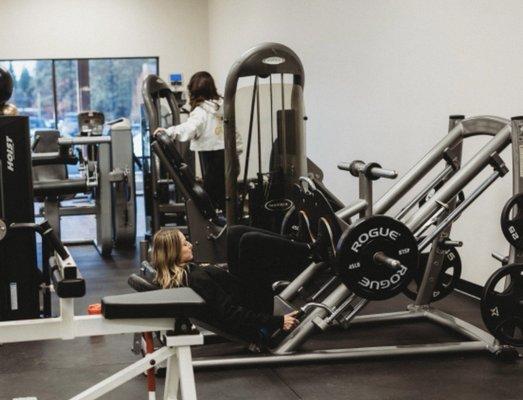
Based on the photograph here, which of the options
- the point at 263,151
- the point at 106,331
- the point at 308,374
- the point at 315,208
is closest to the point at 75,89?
the point at 263,151

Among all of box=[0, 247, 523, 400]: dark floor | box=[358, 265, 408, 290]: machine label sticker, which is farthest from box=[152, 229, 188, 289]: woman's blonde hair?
box=[358, 265, 408, 290]: machine label sticker

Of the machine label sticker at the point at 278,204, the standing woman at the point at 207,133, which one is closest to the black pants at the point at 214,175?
the standing woman at the point at 207,133

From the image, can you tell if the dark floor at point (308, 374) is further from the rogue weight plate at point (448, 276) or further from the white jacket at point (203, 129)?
the white jacket at point (203, 129)

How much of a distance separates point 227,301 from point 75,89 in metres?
9.07

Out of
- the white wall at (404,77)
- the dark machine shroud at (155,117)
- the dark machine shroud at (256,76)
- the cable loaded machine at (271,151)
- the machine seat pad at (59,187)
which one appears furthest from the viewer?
the machine seat pad at (59,187)

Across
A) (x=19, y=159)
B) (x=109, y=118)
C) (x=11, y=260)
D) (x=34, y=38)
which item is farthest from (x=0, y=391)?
(x=109, y=118)

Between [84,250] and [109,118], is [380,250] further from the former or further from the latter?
[109,118]

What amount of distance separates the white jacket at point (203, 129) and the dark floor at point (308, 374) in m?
1.97

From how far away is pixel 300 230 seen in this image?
3805mm

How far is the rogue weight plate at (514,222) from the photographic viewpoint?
3.62 m

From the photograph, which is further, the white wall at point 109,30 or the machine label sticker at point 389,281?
the white wall at point 109,30

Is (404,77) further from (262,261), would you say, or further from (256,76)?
(262,261)

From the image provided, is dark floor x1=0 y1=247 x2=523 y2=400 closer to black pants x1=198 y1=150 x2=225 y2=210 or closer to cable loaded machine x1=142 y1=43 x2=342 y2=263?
cable loaded machine x1=142 y1=43 x2=342 y2=263

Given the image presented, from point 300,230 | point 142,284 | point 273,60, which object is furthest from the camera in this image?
point 273,60
